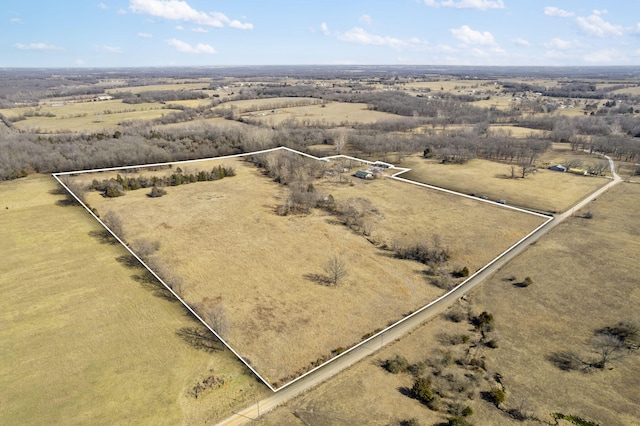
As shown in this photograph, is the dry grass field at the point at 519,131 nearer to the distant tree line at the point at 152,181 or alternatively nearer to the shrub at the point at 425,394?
the distant tree line at the point at 152,181

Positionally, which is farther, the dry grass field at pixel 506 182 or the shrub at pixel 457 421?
the dry grass field at pixel 506 182

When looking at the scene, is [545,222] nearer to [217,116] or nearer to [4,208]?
[4,208]

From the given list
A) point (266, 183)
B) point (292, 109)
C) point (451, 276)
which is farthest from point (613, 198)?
point (292, 109)

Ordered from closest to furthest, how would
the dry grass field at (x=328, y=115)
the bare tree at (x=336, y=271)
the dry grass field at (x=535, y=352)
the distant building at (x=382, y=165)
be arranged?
the dry grass field at (x=535, y=352) → the bare tree at (x=336, y=271) → the distant building at (x=382, y=165) → the dry grass field at (x=328, y=115)

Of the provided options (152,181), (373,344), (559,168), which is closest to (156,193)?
(152,181)

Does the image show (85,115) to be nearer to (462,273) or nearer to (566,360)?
(462,273)

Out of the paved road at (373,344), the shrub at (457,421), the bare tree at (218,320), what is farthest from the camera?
the bare tree at (218,320)

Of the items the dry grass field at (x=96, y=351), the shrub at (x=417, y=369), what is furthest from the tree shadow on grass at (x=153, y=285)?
the shrub at (x=417, y=369)
